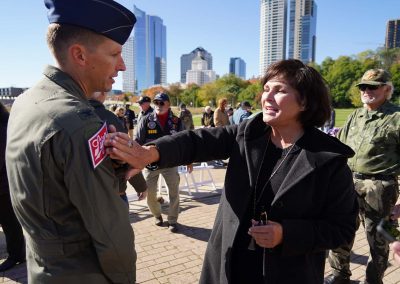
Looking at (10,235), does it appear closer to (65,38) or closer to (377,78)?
(65,38)

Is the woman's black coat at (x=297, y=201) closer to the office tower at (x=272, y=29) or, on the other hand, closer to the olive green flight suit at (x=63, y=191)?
the olive green flight suit at (x=63, y=191)

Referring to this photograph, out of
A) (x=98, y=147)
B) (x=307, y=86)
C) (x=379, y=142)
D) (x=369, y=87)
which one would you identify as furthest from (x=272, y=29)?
(x=98, y=147)

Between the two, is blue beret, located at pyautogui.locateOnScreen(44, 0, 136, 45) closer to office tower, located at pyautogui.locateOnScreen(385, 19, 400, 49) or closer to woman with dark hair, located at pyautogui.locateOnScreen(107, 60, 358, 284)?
woman with dark hair, located at pyautogui.locateOnScreen(107, 60, 358, 284)

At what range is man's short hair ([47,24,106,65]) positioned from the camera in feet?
4.59

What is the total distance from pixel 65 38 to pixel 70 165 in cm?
58

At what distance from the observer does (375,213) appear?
3.33m

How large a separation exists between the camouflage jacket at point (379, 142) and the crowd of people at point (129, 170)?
1650 millimetres

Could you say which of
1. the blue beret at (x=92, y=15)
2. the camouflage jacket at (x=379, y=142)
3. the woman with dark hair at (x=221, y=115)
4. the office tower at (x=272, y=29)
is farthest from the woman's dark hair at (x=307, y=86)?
the office tower at (x=272, y=29)

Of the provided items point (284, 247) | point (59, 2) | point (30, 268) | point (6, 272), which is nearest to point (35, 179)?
point (30, 268)

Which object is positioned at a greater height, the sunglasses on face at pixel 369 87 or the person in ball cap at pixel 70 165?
the sunglasses on face at pixel 369 87

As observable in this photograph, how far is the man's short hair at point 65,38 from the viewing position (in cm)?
140

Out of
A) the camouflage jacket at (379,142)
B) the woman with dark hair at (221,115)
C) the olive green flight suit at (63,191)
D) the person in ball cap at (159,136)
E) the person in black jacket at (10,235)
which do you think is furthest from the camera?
the woman with dark hair at (221,115)

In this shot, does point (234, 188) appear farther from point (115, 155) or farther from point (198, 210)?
point (198, 210)

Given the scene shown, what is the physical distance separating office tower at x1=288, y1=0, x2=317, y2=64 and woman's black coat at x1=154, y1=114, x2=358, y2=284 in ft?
520
